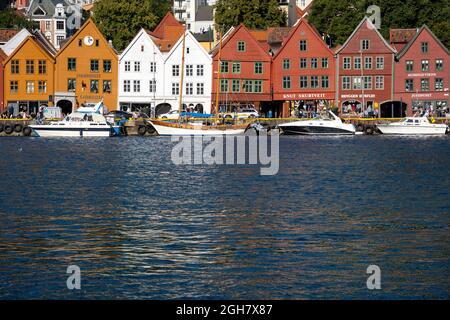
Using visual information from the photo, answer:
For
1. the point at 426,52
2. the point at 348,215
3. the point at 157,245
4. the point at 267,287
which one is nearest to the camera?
the point at 267,287

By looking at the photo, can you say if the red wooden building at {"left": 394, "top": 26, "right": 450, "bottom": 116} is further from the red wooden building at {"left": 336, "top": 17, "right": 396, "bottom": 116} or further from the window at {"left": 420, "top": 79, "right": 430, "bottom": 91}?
the red wooden building at {"left": 336, "top": 17, "right": 396, "bottom": 116}

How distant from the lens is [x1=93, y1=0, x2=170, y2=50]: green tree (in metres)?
155

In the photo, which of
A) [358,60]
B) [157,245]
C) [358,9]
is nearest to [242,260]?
[157,245]

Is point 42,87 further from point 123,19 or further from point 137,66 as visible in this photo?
point 123,19

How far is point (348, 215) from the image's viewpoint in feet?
155

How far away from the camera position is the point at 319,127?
122 meters

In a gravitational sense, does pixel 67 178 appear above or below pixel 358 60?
below

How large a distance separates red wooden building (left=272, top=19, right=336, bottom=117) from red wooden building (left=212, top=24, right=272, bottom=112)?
154 centimetres

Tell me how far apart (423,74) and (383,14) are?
2373cm

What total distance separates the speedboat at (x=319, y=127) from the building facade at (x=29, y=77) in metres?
34.5

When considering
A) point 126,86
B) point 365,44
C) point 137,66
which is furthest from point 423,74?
point 126,86
